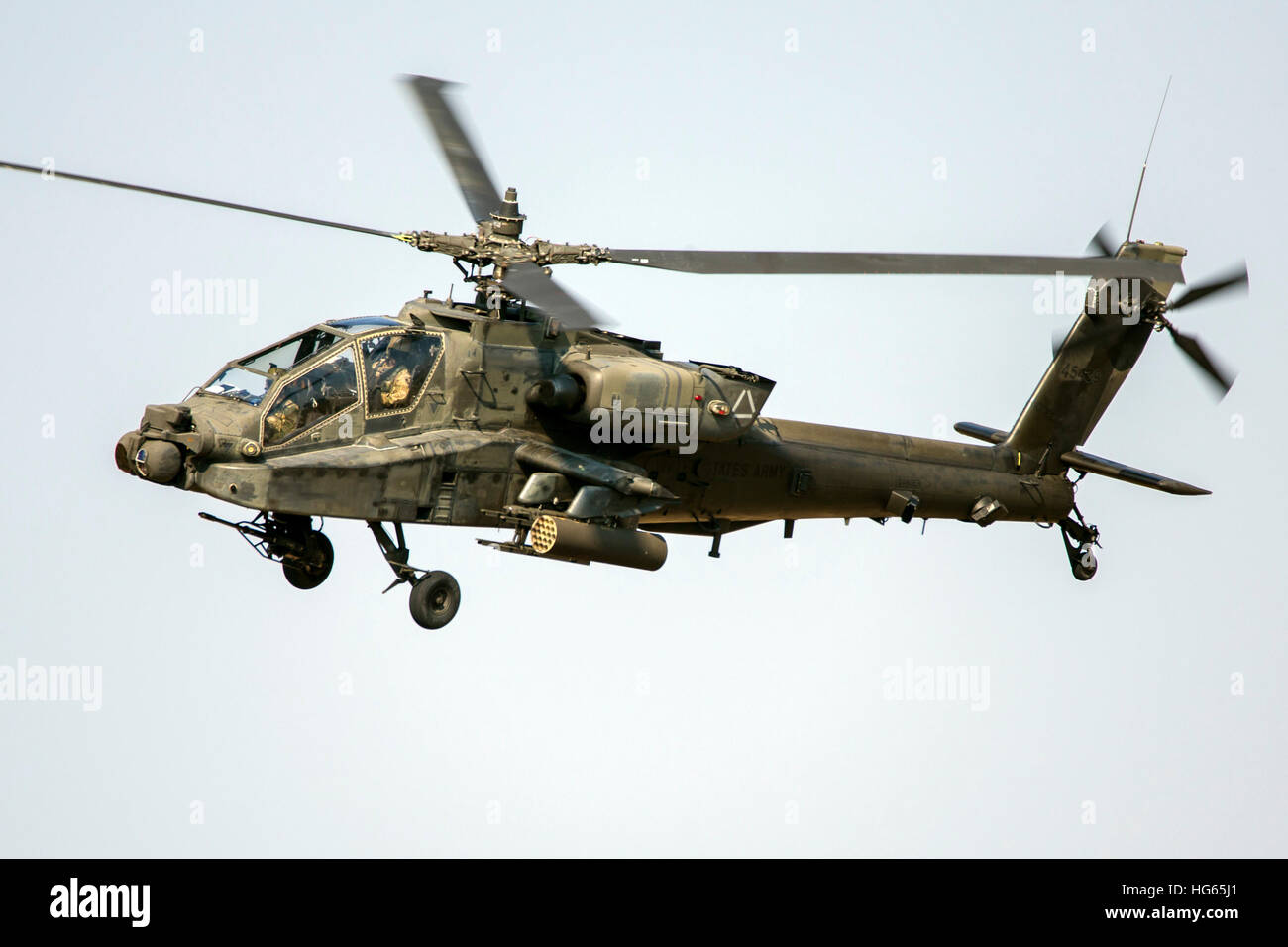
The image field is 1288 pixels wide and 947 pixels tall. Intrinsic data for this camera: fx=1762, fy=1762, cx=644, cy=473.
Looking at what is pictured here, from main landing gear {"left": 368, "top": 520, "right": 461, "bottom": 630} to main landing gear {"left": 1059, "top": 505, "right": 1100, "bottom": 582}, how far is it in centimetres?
755

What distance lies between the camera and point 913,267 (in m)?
14.2

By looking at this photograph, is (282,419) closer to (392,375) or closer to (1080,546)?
(392,375)

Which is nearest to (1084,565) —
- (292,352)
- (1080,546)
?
(1080,546)

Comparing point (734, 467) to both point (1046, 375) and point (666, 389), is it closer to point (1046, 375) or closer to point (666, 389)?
point (666, 389)

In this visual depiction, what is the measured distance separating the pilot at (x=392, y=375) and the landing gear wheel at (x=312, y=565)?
153 cm

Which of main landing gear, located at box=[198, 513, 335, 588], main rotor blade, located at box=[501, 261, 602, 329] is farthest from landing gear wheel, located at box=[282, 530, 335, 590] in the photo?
main rotor blade, located at box=[501, 261, 602, 329]

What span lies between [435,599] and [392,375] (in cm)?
187

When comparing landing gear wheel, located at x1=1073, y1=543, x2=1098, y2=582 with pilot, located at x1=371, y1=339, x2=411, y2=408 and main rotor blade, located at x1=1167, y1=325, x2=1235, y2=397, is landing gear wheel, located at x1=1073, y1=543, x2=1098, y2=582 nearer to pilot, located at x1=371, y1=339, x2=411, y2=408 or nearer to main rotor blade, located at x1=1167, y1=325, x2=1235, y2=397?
main rotor blade, located at x1=1167, y1=325, x2=1235, y2=397

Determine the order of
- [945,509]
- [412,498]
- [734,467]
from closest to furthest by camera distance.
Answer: [412,498] → [734,467] → [945,509]

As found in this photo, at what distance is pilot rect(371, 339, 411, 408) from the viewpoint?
14375 mm

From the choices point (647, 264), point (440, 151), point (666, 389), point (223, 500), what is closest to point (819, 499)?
point (666, 389)

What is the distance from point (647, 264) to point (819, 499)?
369cm

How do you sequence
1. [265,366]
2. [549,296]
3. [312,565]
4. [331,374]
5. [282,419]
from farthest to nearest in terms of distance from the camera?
[312,565] < [265,366] < [331,374] < [282,419] < [549,296]

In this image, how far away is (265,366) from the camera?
1437 cm
